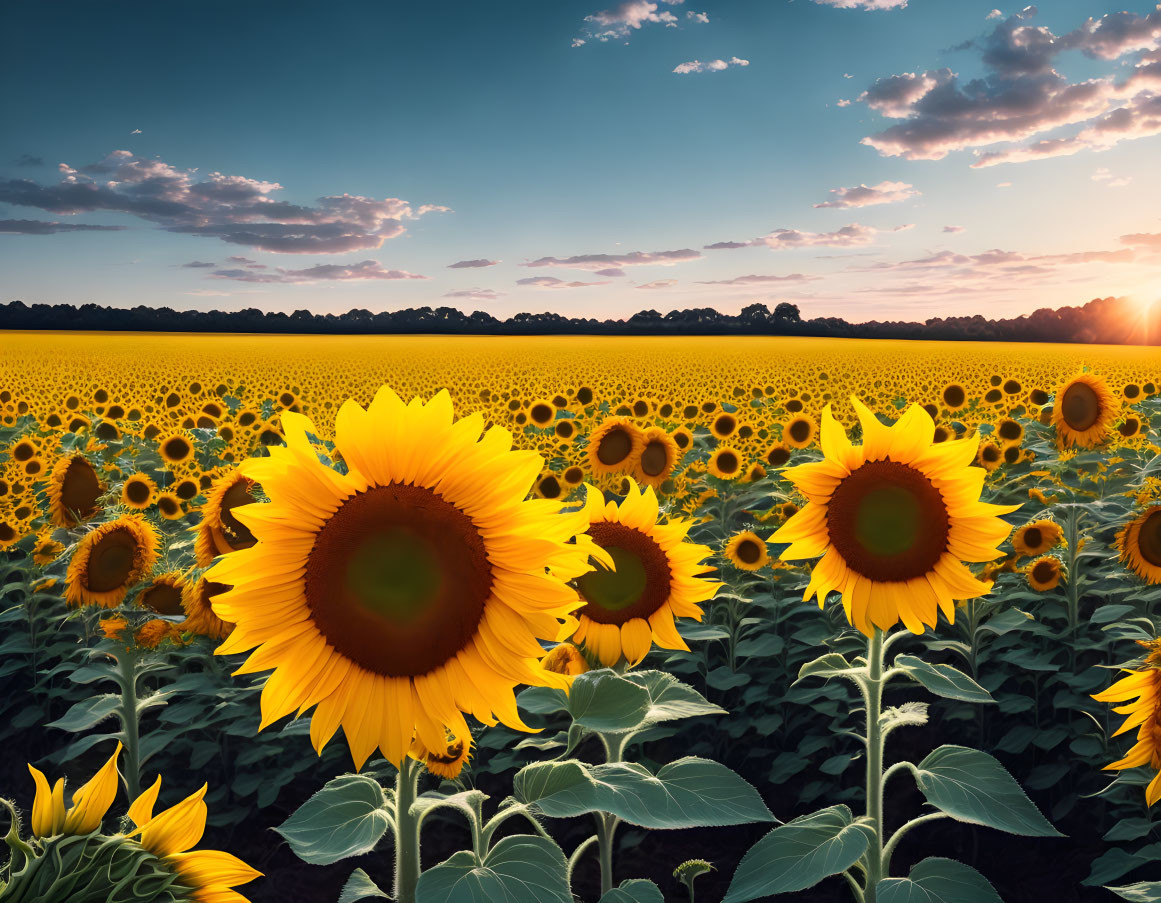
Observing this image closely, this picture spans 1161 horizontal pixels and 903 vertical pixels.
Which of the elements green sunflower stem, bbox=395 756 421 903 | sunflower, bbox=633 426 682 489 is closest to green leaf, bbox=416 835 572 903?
green sunflower stem, bbox=395 756 421 903

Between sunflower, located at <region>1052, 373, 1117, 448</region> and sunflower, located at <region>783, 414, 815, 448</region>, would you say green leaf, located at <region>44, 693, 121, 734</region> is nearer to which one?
sunflower, located at <region>783, 414, 815, 448</region>

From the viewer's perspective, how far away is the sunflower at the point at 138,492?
6535 mm

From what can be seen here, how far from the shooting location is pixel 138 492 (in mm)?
6613

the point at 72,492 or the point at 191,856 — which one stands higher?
the point at 191,856

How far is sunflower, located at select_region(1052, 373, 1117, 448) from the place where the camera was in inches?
266

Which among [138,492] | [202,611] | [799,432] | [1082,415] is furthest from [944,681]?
[799,432]

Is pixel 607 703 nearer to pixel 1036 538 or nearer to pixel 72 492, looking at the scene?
pixel 1036 538

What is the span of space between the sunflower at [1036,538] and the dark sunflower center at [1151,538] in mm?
773

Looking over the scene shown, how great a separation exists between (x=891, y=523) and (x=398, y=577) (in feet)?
→ 5.54

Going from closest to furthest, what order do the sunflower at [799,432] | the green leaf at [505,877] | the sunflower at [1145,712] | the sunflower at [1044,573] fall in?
the green leaf at [505,877] < the sunflower at [1145,712] < the sunflower at [1044,573] < the sunflower at [799,432]

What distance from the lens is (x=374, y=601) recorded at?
1.57 meters

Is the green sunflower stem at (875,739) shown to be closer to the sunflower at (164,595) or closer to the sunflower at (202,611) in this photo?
the sunflower at (202,611)

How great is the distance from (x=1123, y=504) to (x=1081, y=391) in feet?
4.76

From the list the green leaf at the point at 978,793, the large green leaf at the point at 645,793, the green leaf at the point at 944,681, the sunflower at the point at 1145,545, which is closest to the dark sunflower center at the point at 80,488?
the large green leaf at the point at 645,793
